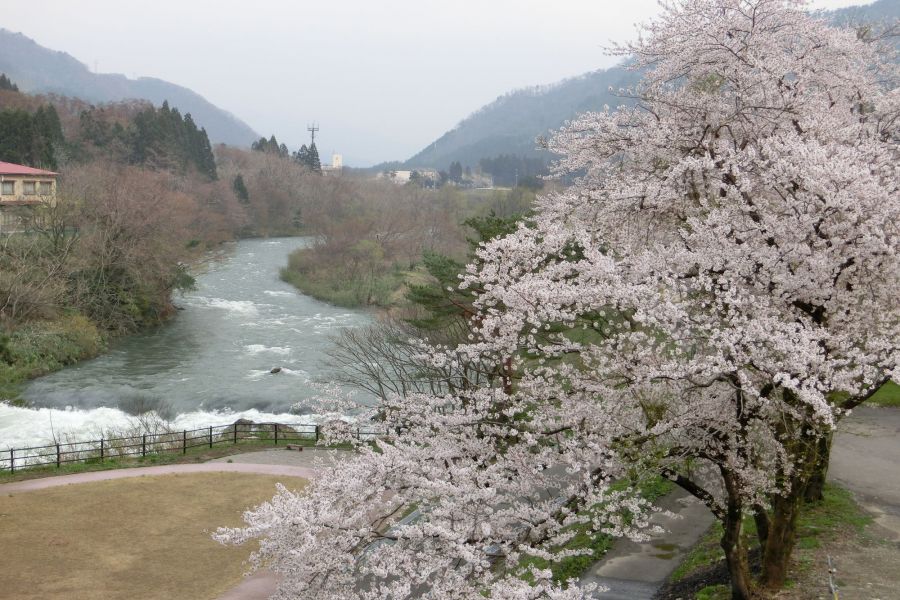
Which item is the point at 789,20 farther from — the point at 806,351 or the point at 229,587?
the point at 229,587

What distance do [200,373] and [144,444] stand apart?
973cm

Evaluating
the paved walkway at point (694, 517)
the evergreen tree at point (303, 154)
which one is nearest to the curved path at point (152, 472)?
the paved walkway at point (694, 517)

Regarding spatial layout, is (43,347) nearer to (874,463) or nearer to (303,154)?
(874,463)

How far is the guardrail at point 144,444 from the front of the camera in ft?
56.5

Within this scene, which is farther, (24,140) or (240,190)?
(240,190)

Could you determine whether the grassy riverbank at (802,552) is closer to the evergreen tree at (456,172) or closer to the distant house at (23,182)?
the distant house at (23,182)

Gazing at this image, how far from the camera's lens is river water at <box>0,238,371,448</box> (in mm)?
22328

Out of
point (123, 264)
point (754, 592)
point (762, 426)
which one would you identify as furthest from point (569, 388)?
point (123, 264)

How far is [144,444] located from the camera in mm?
17234

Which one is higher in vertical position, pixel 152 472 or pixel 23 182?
pixel 23 182

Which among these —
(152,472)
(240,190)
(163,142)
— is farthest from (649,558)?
(240,190)

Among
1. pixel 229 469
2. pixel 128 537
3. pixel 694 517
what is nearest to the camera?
pixel 694 517

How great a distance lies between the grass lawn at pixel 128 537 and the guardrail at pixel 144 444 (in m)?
2.11

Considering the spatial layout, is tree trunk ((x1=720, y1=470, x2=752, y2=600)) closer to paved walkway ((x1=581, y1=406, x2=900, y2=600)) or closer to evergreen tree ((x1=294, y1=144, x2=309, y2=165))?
paved walkway ((x1=581, y1=406, x2=900, y2=600))
